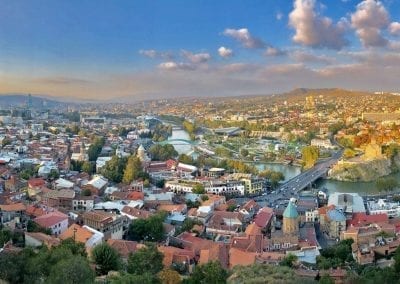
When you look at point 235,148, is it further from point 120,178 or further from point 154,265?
point 154,265

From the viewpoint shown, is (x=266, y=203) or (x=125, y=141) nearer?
(x=266, y=203)

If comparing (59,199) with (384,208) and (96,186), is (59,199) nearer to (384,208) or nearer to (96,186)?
(96,186)

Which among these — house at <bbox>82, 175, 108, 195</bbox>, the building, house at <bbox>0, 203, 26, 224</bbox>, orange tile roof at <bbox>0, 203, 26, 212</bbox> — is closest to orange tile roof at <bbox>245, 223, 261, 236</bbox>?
the building

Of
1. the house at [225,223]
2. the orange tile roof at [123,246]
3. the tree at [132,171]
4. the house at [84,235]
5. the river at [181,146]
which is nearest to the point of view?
the orange tile roof at [123,246]

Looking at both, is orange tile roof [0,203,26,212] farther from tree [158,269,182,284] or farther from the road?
the road

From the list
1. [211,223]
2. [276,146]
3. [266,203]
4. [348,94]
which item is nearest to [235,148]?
[276,146]

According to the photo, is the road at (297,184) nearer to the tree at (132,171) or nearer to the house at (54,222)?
the tree at (132,171)

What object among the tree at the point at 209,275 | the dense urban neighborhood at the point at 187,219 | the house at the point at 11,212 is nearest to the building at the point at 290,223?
the dense urban neighborhood at the point at 187,219
